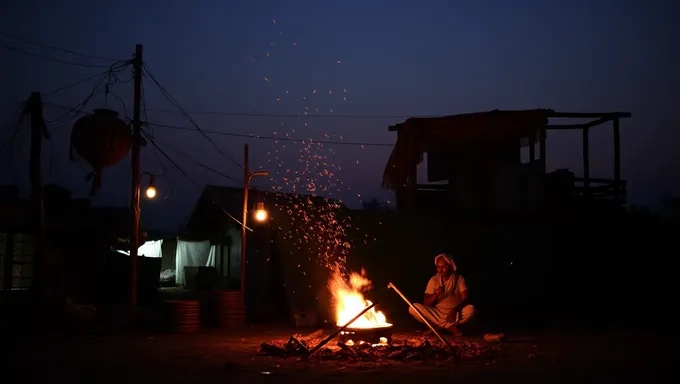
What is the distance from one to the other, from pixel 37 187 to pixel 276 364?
29.3ft

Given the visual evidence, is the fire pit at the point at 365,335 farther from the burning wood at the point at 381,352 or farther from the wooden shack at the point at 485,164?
the wooden shack at the point at 485,164

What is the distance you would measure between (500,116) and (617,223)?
5.01 metres

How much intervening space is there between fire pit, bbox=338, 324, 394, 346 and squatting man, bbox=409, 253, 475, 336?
1689 millimetres

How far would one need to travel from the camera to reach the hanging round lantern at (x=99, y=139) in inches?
541

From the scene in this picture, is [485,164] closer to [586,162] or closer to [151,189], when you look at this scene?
[586,162]

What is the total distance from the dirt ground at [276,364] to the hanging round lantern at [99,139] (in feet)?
12.3

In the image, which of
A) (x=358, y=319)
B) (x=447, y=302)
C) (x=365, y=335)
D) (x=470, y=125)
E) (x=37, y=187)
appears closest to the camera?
(x=365, y=335)

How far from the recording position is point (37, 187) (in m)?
15.5

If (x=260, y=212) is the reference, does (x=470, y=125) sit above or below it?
above

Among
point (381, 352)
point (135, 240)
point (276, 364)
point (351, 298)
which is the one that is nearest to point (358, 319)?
point (351, 298)

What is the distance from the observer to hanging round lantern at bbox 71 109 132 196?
13.7 metres

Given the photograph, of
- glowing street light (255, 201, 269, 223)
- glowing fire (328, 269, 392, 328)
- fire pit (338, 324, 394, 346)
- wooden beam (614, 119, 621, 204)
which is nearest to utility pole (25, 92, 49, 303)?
glowing street light (255, 201, 269, 223)

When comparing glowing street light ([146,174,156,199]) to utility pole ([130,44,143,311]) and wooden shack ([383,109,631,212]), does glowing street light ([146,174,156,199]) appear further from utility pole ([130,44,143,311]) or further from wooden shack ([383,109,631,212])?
wooden shack ([383,109,631,212])

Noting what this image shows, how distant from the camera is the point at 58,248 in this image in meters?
19.7
